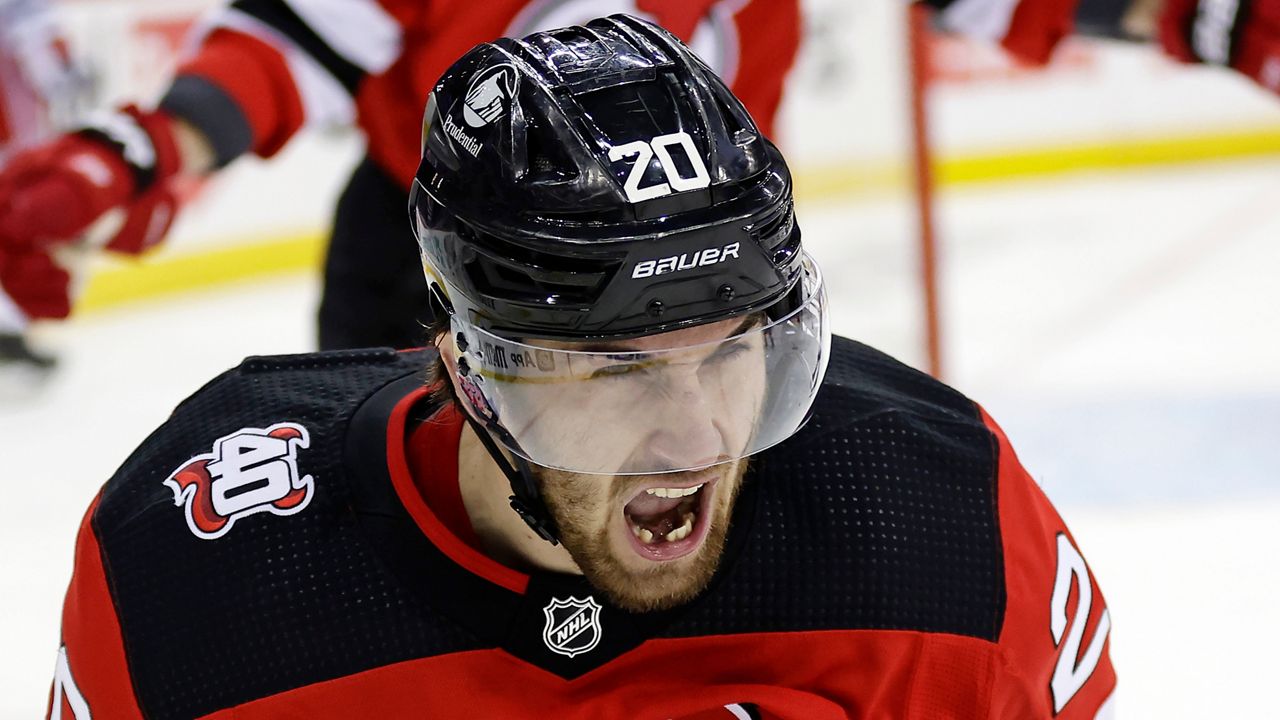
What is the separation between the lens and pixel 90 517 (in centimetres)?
122

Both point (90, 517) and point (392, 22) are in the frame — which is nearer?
point (90, 517)

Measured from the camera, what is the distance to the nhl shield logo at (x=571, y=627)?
1.09 m

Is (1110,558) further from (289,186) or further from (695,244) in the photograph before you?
(289,186)

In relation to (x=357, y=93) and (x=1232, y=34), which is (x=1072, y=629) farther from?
(x=357, y=93)

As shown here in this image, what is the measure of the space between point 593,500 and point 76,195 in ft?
2.33

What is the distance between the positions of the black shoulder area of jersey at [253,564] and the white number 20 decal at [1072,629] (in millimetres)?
459

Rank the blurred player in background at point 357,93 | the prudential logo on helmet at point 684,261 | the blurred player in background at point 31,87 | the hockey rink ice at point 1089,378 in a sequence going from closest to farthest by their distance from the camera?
the prudential logo on helmet at point 684,261, the blurred player in background at point 357,93, the hockey rink ice at point 1089,378, the blurred player in background at point 31,87

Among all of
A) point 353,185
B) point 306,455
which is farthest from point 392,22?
point 306,455

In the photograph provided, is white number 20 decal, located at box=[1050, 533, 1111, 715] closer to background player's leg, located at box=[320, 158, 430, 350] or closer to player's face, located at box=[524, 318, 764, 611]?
player's face, located at box=[524, 318, 764, 611]

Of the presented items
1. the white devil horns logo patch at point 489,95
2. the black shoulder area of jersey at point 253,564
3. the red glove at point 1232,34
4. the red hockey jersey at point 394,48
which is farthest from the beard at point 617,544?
the red glove at point 1232,34

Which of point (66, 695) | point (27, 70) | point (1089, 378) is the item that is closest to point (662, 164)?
point (66, 695)

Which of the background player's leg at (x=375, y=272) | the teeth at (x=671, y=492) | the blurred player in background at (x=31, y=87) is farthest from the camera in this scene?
the blurred player in background at (x=31, y=87)

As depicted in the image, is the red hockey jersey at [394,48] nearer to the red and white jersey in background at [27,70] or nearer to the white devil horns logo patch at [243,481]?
the white devil horns logo patch at [243,481]

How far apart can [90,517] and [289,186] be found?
2.84m
